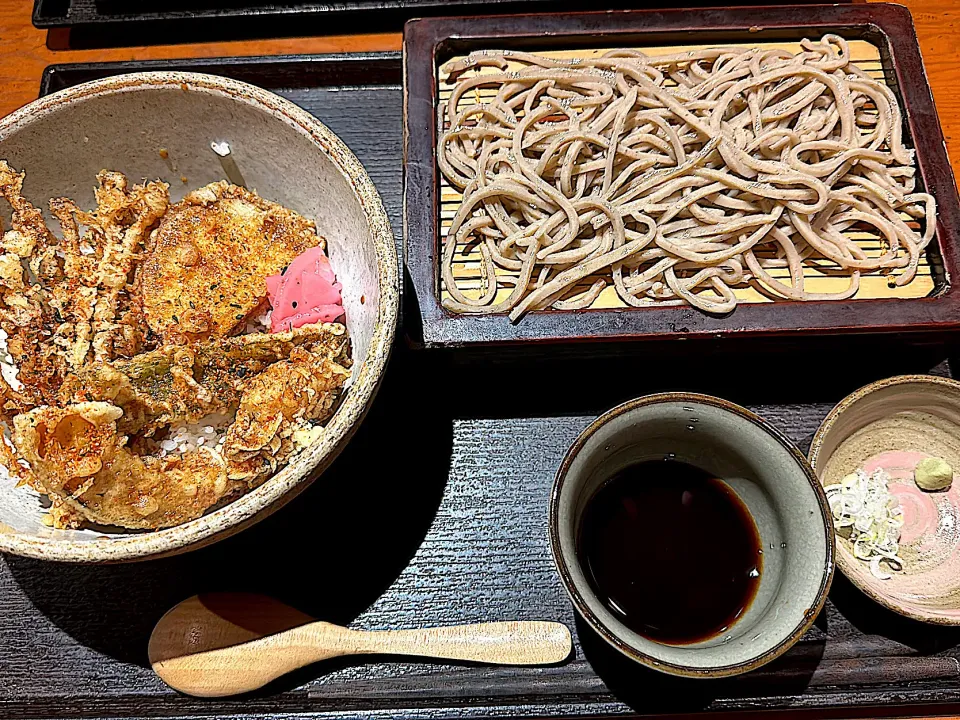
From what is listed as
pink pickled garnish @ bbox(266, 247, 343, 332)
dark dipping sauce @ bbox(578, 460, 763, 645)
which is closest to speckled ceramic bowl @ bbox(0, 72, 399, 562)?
pink pickled garnish @ bbox(266, 247, 343, 332)

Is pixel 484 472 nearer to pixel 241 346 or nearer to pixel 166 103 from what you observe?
pixel 241 346

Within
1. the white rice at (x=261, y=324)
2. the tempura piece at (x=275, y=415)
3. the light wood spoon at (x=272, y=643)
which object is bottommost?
the light wood spoon at (x=272, y=643)

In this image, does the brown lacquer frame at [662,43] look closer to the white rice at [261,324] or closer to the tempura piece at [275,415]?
the tempura piece at [275,415]

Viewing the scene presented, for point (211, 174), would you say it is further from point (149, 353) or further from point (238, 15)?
point (238, 15)

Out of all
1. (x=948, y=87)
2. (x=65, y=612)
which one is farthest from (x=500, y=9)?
(x=65, y=612)

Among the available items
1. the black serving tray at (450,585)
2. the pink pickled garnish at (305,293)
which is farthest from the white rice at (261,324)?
the black serving tray at (450,585)

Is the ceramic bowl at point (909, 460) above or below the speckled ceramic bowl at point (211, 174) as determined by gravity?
below

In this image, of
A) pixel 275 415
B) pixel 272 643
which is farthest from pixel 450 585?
pixel 275 415
